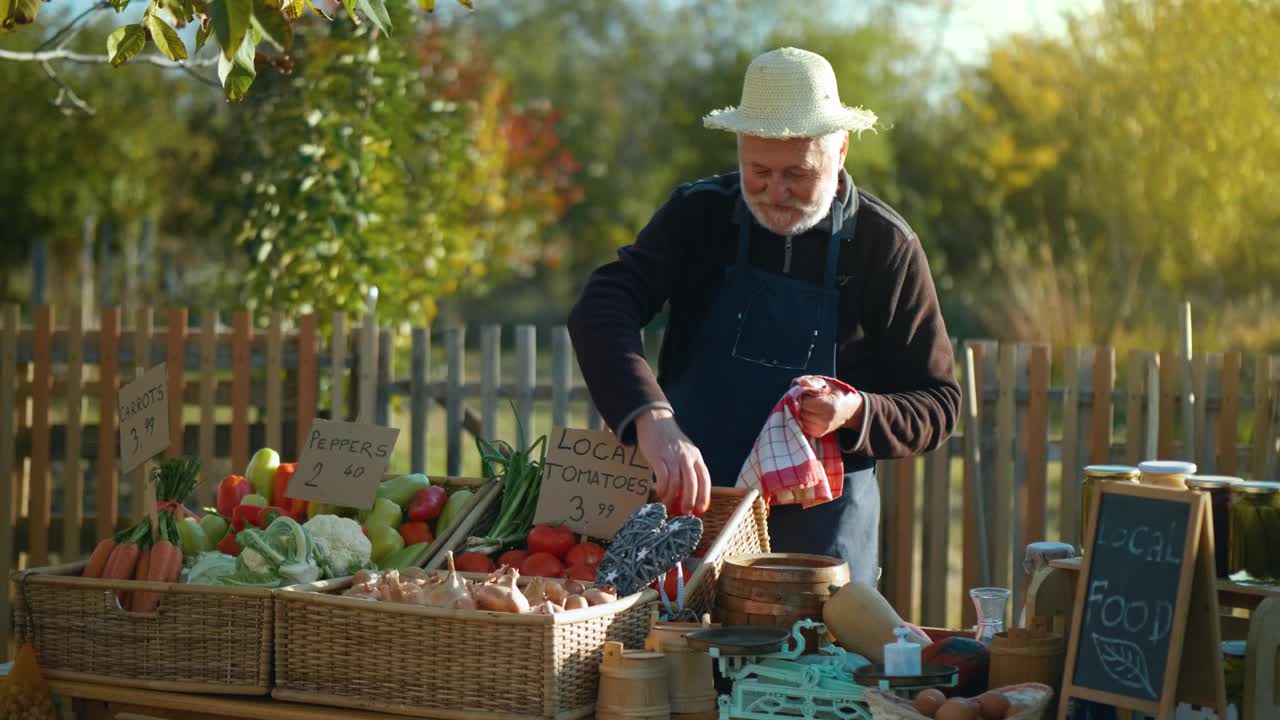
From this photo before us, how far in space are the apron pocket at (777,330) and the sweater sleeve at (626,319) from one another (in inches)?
7.8

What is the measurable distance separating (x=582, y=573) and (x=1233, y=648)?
114 cm

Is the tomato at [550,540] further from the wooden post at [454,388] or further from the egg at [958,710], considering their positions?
the wooden post at [454,388]

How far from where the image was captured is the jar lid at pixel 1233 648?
7.73ft

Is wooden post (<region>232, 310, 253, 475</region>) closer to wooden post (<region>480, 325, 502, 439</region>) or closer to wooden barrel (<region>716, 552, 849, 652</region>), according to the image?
wooden post (<region>480, 325, 502, 439</region>)

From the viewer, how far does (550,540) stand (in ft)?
8.89

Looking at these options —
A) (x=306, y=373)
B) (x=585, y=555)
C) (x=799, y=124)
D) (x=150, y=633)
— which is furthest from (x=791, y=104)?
(x=306, y=373)

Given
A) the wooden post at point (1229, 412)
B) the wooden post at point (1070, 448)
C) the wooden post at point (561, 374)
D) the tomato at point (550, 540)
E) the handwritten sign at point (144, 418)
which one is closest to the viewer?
the handwritten sign at point (144, 418)

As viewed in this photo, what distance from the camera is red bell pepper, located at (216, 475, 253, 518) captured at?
3049 mm

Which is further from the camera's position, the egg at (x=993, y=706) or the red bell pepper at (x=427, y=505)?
the red bell pepper at (x=427, y=505)

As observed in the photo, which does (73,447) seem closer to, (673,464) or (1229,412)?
(673,464)

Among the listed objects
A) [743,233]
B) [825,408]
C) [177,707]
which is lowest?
[177,707]

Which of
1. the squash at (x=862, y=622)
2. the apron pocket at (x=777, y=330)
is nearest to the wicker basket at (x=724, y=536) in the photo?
the squash at (x=862, y=622)

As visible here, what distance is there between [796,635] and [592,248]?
66.8 feet

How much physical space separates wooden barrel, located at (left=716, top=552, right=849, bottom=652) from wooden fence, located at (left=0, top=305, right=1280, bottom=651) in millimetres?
3792
